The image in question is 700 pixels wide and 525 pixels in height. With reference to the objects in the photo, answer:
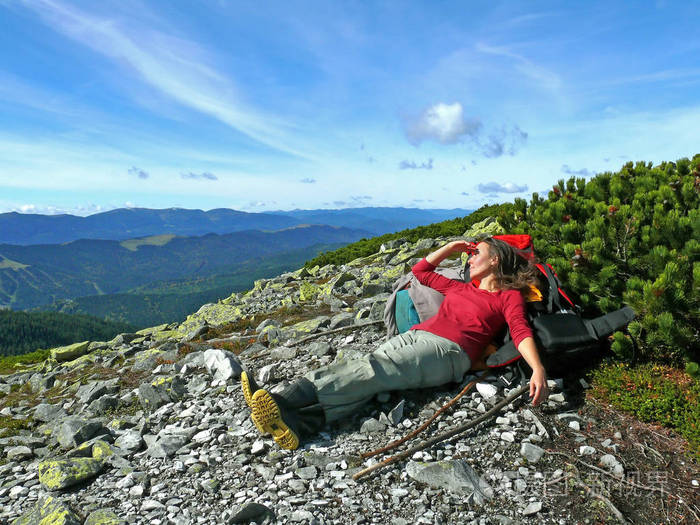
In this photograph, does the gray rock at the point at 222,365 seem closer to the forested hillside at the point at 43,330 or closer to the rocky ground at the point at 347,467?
the rocky ground at the point at 347,467

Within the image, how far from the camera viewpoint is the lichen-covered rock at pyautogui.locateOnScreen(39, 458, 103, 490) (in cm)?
532

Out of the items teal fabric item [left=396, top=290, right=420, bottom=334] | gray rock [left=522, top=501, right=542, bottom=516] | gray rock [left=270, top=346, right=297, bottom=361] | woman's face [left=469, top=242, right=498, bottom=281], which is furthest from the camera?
gray rock [left=270, top=346, right=297, bottom=361]

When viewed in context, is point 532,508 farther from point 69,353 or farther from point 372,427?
point 69,353

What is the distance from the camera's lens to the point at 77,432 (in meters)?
6.95

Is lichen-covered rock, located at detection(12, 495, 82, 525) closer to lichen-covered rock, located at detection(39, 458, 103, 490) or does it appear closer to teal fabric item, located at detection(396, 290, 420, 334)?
lichen-covered rock, located at detection(39, 458, 103, 490)

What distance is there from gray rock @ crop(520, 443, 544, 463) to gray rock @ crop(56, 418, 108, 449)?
6800 millimetres

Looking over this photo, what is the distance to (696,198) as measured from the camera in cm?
686

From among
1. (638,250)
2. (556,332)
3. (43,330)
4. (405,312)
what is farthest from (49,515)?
(43,330)

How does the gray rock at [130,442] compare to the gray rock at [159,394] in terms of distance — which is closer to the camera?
the gray rock at [130,442]

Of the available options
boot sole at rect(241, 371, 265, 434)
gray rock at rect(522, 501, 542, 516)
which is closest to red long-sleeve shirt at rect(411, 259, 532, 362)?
gray rock at rect(522, 501, 542, 516)

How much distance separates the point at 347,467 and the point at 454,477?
1.30m

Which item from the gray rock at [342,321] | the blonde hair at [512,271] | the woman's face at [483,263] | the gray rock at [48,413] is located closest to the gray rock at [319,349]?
the gray rock at [342,321]

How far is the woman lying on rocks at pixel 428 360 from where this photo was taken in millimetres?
5297

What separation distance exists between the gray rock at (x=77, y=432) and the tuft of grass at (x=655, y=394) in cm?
815
